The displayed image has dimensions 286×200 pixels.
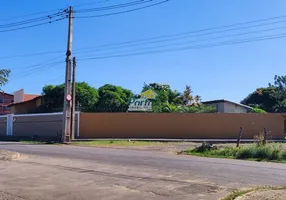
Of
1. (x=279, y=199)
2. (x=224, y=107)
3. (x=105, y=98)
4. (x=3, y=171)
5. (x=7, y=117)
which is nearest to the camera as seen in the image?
(x=279, y=199)

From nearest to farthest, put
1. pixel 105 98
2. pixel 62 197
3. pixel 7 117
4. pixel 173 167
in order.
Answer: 1. pixel 62 197
2. pixel 173 167
3. pixel 7 117
4. pixel 105 98

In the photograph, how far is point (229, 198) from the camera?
8.76 metres

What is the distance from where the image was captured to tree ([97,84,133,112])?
176 feet

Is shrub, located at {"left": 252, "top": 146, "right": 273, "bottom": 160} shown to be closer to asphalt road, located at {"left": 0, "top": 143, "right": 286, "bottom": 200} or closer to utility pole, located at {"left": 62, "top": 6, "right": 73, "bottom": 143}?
asphalt road, located at {"left": 0, "top": 143, "right": 286, "bottom": 200}

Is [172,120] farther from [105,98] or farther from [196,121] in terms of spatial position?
[105,98]

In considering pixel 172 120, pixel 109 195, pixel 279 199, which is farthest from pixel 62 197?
pixel 172 120

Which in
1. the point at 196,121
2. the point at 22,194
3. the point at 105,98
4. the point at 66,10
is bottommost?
the point at 22,194

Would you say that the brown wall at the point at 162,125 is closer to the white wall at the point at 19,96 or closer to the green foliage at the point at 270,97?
the green foliage at the point at 270,97

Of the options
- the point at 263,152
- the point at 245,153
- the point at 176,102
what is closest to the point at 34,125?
the point at 176,102

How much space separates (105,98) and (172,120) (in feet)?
57.3

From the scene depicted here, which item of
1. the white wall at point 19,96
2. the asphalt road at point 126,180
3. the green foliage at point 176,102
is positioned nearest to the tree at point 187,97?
the green foliage at point 176,102

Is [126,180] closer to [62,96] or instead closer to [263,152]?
[263,152]

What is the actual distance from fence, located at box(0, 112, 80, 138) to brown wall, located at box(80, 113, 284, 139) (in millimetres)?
1849

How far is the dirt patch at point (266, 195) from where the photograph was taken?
8531 millimetres
